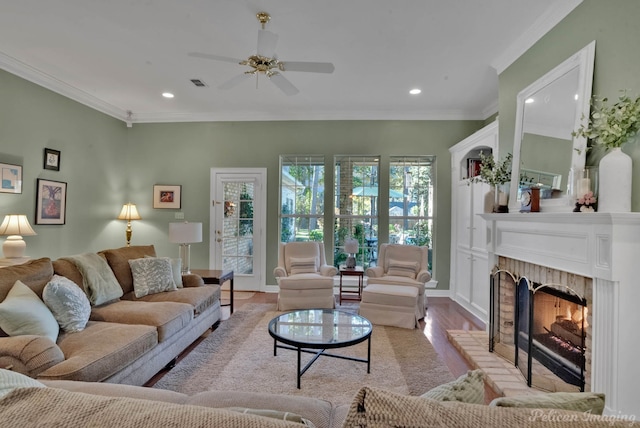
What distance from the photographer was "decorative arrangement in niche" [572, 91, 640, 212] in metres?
1.83

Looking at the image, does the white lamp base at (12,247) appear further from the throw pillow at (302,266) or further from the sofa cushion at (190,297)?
the throw pillow at (302,266)

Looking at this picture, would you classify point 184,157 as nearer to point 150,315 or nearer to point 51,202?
point 51,202

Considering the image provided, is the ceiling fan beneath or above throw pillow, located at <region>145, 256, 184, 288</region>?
above

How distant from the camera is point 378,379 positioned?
2.54 m

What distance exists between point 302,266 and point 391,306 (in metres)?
1.42

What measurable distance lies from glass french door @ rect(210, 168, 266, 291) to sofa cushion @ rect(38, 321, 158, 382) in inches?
117

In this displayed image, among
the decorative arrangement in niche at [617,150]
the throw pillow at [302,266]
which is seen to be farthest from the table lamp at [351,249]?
the decorative arrangement in niche at [617,150]

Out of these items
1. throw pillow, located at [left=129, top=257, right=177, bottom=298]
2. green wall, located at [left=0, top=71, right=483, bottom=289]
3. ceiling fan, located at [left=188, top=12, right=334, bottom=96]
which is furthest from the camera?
green wall, located at [left=0, top=71, right=483, bottom=289]

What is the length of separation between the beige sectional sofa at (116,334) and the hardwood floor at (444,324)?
0.28 m

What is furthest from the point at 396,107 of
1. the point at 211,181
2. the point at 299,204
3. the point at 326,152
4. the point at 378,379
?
the point at 378,379

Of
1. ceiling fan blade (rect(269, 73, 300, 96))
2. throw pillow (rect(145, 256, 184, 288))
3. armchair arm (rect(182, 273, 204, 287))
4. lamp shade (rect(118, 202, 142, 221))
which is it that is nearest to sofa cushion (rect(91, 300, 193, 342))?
throw pillow (rect(145, 256, 184, 288))

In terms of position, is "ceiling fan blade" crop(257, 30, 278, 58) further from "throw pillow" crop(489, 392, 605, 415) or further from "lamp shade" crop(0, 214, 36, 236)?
"lamp shade" crop(0, 214, 36, 236)

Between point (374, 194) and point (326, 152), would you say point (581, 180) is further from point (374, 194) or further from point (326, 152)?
point (326, 152)

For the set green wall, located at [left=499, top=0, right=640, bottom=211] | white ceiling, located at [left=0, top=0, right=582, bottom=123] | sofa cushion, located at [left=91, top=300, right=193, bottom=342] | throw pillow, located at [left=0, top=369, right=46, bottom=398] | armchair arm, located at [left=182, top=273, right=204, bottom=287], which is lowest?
sofa cushion, located at [left=91, top=300, right=193, bottom=342]
